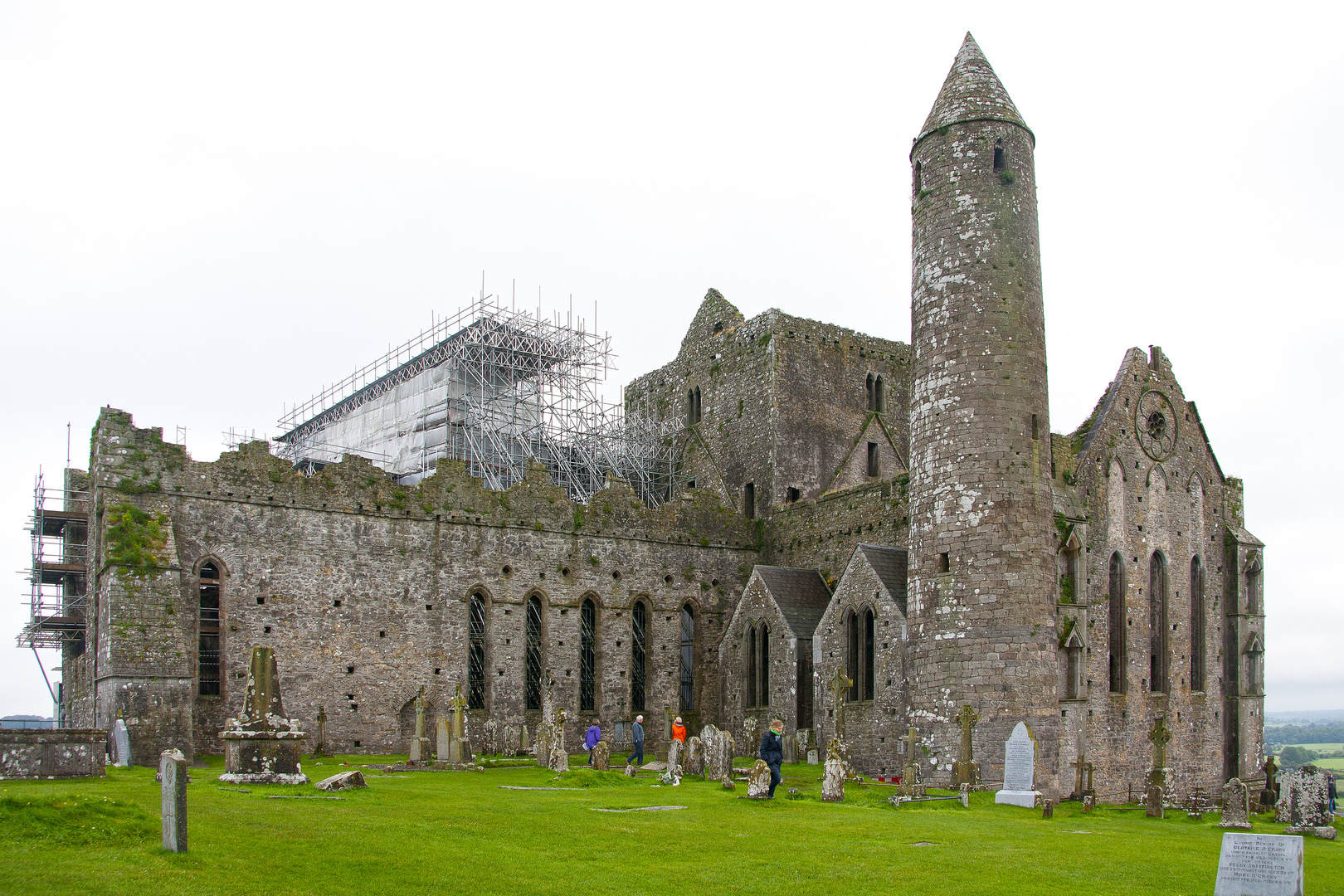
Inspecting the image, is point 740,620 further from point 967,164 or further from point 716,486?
point 967,164

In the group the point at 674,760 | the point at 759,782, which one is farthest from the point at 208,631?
the point at 759,782

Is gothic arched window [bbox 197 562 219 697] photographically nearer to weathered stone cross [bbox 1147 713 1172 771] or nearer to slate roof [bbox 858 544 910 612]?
slate roof [bbox 858 544 910 612]

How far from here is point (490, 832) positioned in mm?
14758

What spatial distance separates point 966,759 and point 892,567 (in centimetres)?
627

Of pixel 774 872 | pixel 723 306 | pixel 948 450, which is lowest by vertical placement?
pixel 774 872

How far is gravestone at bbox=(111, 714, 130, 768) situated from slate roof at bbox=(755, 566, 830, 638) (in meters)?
15.6

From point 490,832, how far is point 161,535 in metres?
16.0

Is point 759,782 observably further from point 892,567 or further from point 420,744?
point 892,567

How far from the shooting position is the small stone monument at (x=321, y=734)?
28969 mm

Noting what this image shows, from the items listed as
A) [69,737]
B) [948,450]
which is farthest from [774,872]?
[948,450]

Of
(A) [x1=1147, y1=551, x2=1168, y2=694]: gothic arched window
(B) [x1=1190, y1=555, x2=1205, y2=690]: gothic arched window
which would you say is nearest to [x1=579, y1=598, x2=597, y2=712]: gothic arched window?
(A) [x1=1147, y1=551, x2=1168, y2=694]: gothic arched window

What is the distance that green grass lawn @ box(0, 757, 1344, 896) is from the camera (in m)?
11.6

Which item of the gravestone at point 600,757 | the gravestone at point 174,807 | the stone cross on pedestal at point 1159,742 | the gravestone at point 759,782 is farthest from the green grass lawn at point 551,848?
the stone cross on pedestal at point 1159,742

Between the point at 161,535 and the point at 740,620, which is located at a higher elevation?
the point at 161,535
